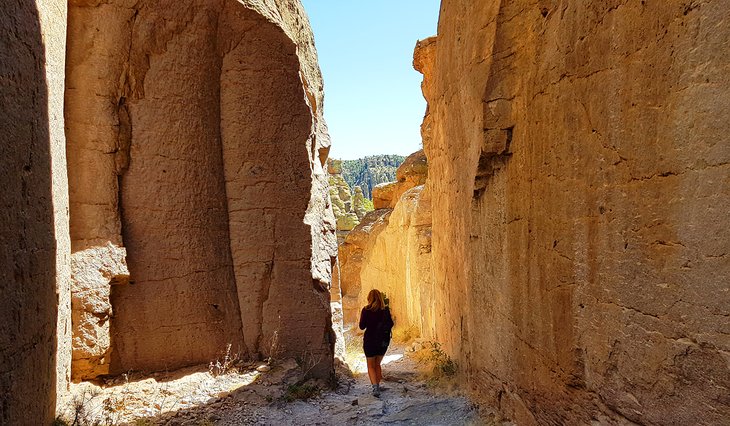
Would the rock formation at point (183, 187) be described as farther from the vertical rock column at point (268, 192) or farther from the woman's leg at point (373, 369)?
the woman's leg at point (373, 369)

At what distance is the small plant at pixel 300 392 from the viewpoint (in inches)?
215

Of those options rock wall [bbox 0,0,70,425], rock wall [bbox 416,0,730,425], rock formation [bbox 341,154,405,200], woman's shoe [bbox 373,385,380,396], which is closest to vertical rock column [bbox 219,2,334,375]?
woman's shoe [bbox 373,385,380,396]

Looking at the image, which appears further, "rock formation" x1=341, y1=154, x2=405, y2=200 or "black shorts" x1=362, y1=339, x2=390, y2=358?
"rock formation" x1=341, y1=154, x2=405, y2=200

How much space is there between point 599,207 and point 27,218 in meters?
3.47

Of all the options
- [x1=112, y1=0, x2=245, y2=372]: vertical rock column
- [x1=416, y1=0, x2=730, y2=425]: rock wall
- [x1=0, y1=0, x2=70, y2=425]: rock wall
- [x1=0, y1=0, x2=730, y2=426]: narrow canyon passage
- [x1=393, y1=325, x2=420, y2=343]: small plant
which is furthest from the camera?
[x1=393, y1=325, x2=420, y2=343]: small plant

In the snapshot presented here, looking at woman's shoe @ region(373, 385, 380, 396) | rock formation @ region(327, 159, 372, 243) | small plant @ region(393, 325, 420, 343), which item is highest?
rock formation @ region(327, 159, 372, 243)

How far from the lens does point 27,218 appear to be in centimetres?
285

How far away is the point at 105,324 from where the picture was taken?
509cm

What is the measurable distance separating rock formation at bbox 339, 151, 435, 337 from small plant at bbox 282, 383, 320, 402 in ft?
13.0

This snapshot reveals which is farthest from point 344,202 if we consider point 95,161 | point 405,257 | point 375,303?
point 95,161

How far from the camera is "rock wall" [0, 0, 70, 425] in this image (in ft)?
8.34

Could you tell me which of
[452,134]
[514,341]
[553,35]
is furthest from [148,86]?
[514,341]

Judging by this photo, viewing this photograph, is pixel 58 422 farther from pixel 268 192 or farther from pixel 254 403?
pixel 268 192

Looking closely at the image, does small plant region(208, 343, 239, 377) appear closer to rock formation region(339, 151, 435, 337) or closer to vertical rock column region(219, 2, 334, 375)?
vertical rock column region(219, 2, 334, 375)
